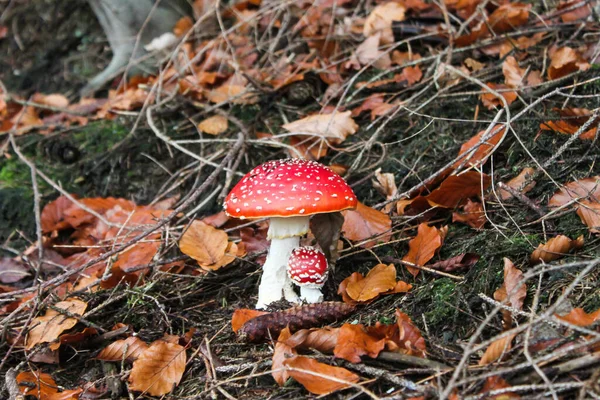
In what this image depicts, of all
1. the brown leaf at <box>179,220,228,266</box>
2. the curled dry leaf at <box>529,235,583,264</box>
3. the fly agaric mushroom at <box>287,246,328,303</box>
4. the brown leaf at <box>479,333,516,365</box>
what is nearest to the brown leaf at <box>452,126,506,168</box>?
the curled dry leaf at <box>529,235,583,264</box>

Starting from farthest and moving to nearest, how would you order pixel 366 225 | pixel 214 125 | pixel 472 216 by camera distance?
pixel 214 125
pixel 366 225
pixel 472 216

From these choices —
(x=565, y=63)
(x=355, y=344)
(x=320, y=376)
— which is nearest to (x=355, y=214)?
(x=355, y=344)

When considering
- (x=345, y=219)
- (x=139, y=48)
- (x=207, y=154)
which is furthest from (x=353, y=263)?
(x=139, y=48)

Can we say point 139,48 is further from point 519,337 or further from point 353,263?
point 519,337

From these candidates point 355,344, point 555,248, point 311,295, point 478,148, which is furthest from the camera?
point 478,148

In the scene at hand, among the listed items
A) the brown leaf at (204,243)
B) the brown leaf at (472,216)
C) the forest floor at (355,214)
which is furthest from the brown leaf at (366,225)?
the brown leaf at (204,243)

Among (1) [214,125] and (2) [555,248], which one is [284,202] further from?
(1) [214,125]
